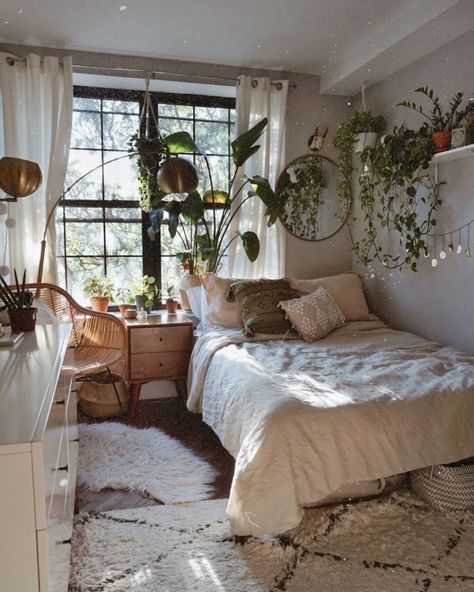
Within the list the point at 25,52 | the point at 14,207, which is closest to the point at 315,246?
the point at 14,207

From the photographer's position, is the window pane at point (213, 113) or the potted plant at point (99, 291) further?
the window pane at point (213, 113)

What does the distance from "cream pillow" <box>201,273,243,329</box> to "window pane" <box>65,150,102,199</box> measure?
111cm

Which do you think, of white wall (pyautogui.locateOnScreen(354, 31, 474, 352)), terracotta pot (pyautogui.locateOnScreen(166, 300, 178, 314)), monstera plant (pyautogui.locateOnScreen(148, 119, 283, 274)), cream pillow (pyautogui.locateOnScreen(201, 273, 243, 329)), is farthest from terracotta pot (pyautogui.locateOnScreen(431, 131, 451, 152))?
terracotta pot (pyautogui.locateOnScreen(166, 300, 178, 314))

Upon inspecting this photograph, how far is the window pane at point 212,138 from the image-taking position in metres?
4.02

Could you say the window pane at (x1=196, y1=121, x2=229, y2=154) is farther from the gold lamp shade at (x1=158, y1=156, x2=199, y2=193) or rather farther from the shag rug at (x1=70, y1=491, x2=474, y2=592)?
the shag rug at (x1=70, y1=491, x2=474, y2=592)

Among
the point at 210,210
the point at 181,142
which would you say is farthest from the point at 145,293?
the point at 181,142

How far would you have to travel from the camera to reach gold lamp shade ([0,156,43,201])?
2.19 metres

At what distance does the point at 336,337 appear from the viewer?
3.29 meters

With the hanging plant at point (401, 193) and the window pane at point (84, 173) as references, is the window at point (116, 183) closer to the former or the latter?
the window pane at point (84, 173)

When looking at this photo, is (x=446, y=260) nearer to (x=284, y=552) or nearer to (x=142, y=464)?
(x=284, y=552)

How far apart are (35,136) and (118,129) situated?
2.11 feet

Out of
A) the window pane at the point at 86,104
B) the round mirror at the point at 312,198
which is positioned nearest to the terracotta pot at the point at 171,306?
the round mirror at the point at 312,198

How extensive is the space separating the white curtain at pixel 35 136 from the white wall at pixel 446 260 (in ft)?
7.32

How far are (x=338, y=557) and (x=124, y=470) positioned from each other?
3.91ft
